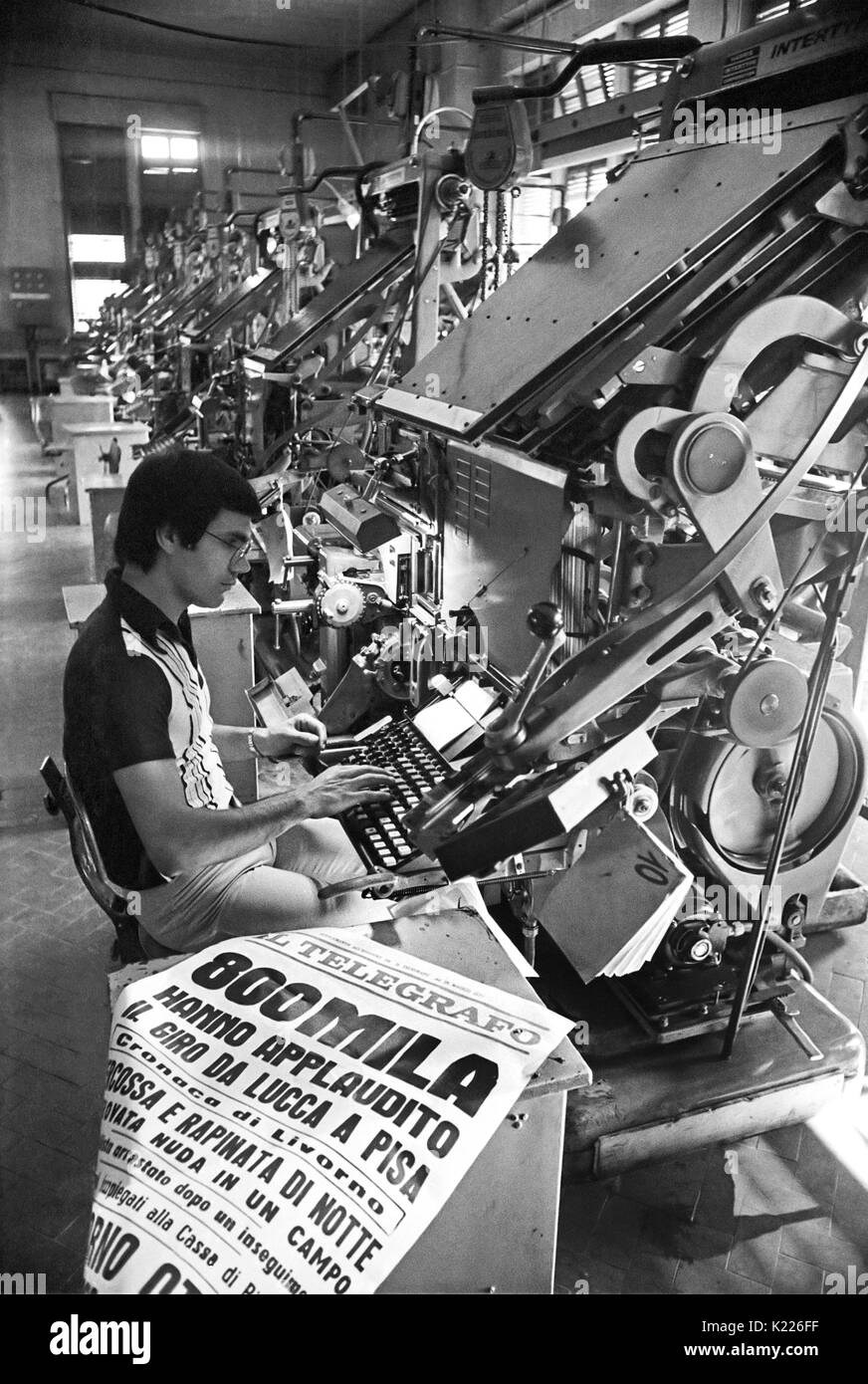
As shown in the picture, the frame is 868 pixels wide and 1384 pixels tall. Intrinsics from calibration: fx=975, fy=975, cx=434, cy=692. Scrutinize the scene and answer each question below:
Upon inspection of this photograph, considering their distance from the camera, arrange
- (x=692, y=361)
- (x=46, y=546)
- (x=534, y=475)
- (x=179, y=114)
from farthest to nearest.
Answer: (x=179, y=114)
(x=46, y=546)
(x=534, y=475)
(x=692, y=361)

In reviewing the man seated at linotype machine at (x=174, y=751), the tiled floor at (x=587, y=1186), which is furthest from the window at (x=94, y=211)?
the man seated at linotype machine at (x=174, y=751)

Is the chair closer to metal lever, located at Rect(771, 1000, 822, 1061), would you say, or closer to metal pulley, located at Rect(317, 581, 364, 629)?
metal pulley, located at Rect(317, 581, 364, 629)

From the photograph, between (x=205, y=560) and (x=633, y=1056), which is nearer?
(x=205, y=560)

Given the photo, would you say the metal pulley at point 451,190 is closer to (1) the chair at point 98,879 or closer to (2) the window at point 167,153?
(1) the chair at point 98,879

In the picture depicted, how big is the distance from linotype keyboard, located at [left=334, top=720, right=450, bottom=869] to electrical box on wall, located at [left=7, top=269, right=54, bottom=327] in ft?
44.7

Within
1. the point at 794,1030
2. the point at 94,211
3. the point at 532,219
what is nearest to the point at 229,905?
the point at 794,1030

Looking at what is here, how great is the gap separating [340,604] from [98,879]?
5.21 feet

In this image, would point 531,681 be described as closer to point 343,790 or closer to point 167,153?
point 343,790

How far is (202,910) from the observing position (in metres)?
2.07

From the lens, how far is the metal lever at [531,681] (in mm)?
1635

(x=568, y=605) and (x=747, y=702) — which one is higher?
(x=568, y=605)

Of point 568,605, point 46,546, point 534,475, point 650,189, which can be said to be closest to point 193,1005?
point 568,605

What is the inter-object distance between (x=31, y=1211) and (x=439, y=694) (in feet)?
4.95

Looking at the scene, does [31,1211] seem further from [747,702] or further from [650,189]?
[650,189]
